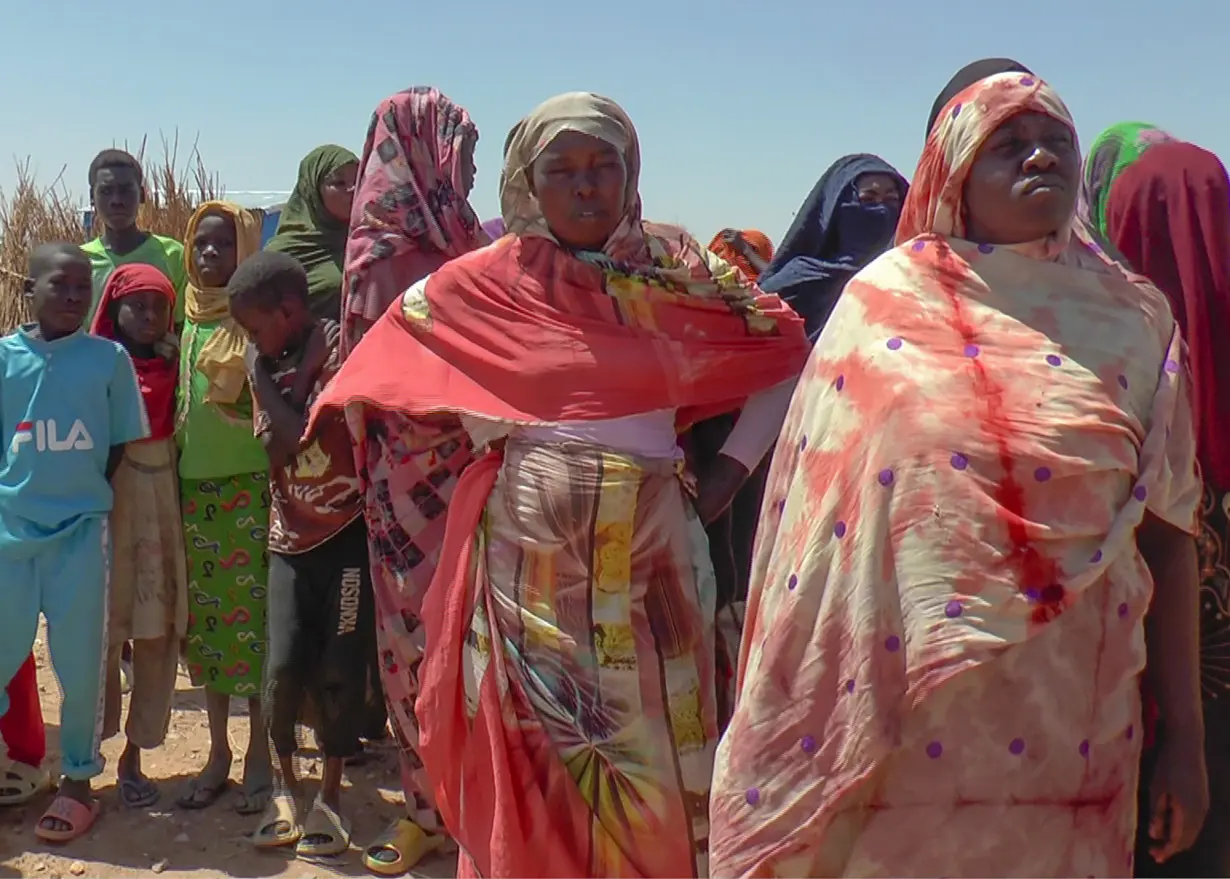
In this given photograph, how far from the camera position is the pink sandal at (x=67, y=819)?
4.18 metres

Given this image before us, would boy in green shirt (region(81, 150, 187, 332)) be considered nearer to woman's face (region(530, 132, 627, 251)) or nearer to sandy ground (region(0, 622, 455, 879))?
sandy ground (region(0, 622, 455, 879))

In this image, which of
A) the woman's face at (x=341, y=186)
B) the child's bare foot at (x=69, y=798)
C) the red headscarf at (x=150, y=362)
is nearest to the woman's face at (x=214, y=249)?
the red headscarf at (x=150, y=362)

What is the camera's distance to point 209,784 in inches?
178

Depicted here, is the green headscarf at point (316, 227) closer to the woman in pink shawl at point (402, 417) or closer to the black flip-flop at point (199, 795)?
the woman in pink shawl at point (402, 417)

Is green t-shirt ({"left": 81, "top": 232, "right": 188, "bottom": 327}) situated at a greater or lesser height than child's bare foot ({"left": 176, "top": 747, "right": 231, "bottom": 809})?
greater

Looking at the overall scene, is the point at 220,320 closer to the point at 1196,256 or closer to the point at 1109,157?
the point at 1109,157

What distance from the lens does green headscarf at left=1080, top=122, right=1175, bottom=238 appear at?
263 cm

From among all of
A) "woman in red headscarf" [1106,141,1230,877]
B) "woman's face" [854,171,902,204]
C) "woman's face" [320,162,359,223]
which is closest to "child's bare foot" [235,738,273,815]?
"woman's face" [320,162,359,223]

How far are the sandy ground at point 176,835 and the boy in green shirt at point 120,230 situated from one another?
213 cm

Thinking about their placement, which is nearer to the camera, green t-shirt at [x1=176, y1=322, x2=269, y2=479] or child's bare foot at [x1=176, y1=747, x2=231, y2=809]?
green t-shirt at [x1=176, y1=322, x2=269, y2=479]

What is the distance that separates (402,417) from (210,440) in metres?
1.07

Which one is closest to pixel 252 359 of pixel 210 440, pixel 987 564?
pixel 210 440

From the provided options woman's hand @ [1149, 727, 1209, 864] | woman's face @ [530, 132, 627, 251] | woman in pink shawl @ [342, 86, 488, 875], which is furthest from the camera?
woman in pink shawl @ [342, 86, 488, 875]

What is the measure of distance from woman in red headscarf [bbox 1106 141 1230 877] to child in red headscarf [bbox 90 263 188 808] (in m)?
3.37
